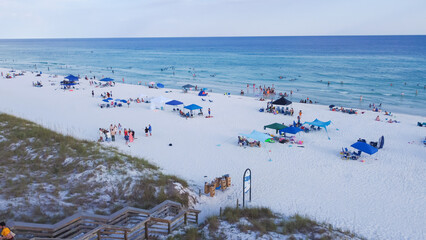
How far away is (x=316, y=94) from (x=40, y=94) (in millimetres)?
34842

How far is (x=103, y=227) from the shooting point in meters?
7.50

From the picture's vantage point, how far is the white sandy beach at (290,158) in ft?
39.5

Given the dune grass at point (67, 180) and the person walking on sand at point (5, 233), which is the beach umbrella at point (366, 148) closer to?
the dune grass at point (67, 180)

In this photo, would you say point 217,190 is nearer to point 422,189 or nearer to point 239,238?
point 239,238

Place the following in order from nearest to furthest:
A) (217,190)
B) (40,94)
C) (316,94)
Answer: (217,190), (40,94), (316,94)

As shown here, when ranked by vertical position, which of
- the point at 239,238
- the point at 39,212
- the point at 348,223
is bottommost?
the point at 348,223

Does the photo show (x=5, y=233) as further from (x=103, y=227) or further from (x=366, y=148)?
(x=366, y=148)

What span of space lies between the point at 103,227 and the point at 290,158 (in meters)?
12.3

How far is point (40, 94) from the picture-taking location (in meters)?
34.4

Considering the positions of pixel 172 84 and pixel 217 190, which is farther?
pixel 172 84

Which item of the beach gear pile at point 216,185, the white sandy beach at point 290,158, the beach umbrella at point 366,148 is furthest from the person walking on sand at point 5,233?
the beach umbrella at point 366,148

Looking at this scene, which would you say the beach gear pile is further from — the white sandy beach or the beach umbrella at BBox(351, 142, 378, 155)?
A: the beach umbrella at BBox(351, 142, 378, 155)

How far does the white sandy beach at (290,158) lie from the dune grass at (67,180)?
2.34m

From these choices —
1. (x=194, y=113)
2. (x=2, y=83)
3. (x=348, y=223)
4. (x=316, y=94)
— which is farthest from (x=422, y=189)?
(x=2, y=83)
